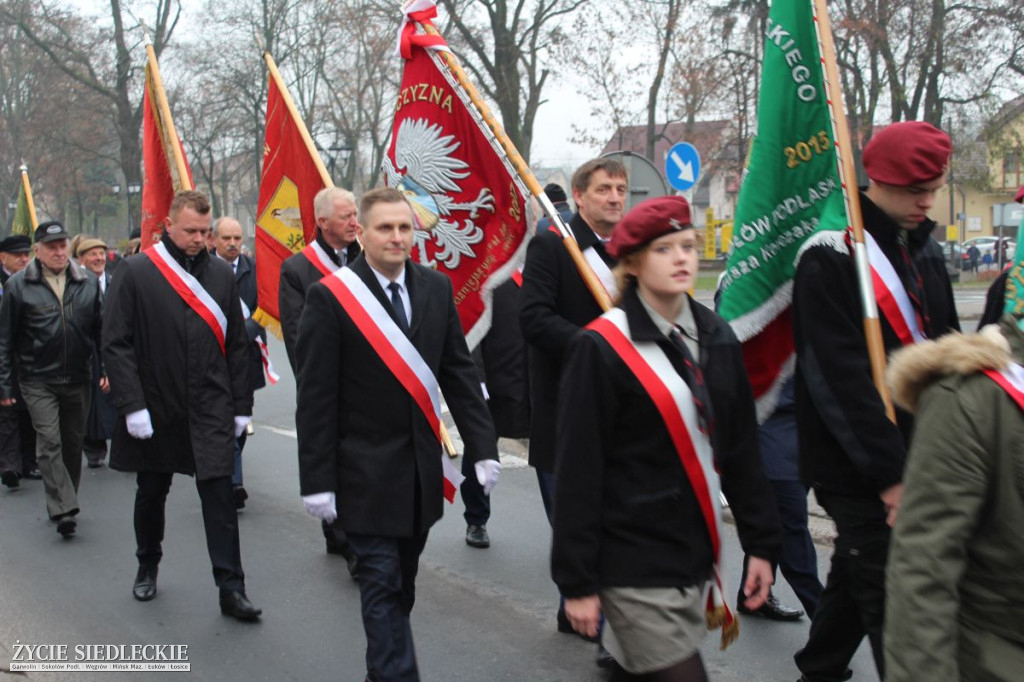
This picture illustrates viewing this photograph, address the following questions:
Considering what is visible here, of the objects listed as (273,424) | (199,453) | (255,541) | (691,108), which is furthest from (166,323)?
(691,108)

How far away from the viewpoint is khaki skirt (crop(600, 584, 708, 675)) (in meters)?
2.94

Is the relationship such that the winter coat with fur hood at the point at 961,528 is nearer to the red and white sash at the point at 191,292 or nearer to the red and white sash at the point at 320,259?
the red and white sash at the point at 191,292

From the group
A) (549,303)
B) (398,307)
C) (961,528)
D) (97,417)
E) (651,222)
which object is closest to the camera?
(961,528)

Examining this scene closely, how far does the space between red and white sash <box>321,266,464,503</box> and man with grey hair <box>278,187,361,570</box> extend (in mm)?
1902

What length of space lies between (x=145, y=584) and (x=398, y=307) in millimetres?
2523

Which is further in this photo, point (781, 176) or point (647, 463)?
point (781, 176)

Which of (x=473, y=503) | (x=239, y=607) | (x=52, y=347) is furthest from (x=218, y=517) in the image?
(x=52, y=347)

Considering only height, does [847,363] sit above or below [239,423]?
above

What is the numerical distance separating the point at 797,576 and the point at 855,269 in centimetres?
179

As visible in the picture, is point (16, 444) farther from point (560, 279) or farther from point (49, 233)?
point (560, 279)

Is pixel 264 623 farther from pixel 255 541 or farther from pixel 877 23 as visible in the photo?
pixel 877 23

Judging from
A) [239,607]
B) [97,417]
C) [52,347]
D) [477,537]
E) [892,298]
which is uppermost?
[892,298]

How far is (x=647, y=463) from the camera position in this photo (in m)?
3.04

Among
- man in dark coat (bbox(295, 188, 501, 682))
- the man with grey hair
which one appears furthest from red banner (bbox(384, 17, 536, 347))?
man in dark coat (bbox(295, 188, 501, 682))
